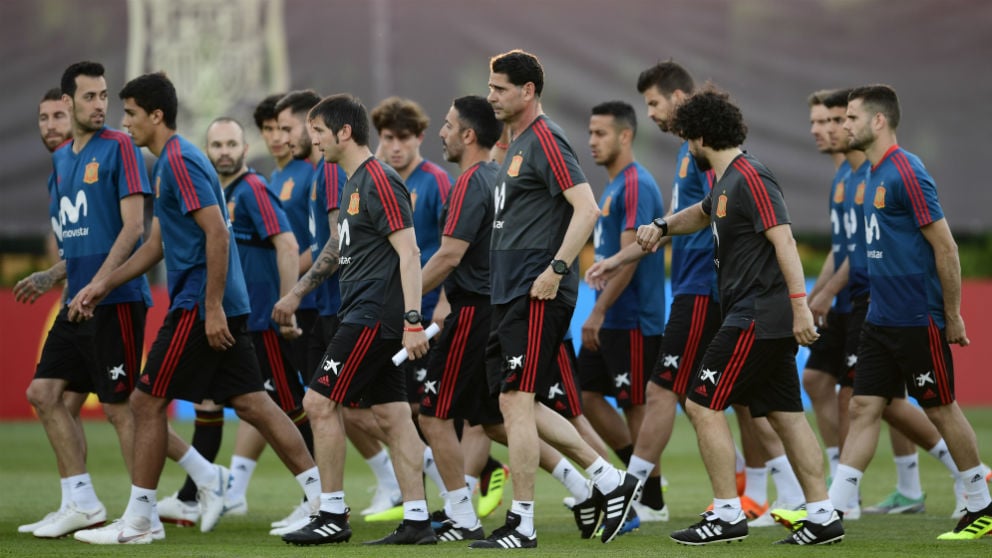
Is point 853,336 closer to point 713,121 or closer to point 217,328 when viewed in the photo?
point 713,121

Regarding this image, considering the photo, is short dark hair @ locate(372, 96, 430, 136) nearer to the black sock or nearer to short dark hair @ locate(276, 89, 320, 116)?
short dark hair @ locate(276, 89, 320, 116)

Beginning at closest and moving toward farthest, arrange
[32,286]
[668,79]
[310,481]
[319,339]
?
[310,481] → [32,286] → [668,79] → [319,339]

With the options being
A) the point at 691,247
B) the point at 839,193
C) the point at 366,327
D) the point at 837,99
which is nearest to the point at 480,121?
the point at 366,327

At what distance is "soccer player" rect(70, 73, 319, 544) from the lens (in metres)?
7.76

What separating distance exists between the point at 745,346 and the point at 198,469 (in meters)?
3.45

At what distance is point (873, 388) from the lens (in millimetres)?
8125

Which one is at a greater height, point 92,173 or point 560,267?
point 92,173

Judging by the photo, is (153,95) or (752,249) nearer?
(752,249)

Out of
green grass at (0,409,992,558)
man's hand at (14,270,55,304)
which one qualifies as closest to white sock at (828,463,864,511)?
green grass at (0,409,992,558)

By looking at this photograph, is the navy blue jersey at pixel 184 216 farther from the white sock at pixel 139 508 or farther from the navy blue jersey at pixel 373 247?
the white sock at pixel 139 508

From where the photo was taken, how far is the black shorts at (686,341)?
29.0 feet

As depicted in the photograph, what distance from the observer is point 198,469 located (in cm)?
862

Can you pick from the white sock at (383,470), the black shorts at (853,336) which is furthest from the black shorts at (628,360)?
the white sock at (383,470)

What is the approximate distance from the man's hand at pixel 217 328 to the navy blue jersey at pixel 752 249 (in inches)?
107
